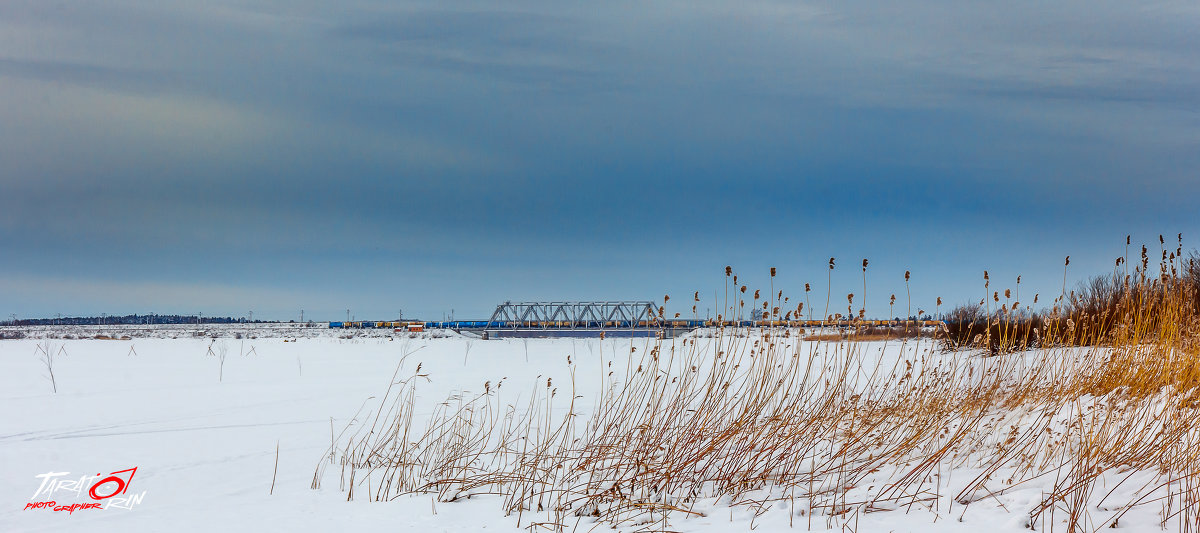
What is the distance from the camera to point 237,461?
668 cm

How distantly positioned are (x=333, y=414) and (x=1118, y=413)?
8.88m

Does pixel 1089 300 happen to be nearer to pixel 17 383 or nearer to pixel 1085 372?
pixel 1085 372

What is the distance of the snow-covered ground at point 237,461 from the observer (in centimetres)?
437

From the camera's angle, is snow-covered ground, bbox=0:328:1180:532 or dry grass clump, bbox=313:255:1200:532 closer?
dry grass clump, bbox=313:255:1200:532

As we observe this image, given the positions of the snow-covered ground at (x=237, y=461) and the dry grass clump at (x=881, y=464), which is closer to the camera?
the dry grass clump at (x=881, y=464)

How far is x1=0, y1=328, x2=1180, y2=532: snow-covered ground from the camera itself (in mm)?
4371

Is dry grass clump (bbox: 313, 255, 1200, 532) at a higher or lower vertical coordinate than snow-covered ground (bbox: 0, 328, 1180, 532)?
higher

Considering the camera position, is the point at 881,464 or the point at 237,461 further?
the point at 237,461

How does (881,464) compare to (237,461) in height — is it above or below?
above

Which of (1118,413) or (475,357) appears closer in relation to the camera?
(1118,413)

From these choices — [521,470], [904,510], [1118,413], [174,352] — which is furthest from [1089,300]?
[174,352]

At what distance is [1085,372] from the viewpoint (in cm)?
607

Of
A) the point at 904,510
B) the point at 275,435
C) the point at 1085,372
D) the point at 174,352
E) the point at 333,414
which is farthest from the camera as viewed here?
the point at 174,352

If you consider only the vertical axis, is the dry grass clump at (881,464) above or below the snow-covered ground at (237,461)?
above
